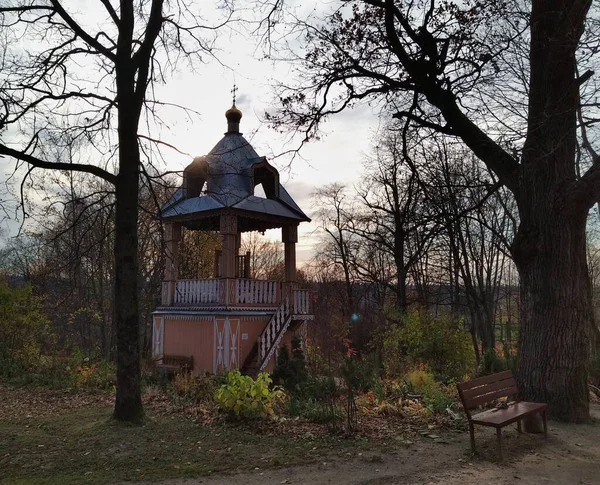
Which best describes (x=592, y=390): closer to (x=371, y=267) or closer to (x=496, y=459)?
(x=496, y=459)

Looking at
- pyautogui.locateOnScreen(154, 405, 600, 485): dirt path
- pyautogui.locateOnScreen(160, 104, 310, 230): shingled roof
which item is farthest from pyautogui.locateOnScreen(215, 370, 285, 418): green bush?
pyautogui.locateOnScreen(160, 104, 310, 230): shingled roof

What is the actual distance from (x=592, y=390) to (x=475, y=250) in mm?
13155

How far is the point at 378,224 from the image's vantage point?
24.0m

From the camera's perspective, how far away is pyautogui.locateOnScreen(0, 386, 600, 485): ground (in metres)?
5.14

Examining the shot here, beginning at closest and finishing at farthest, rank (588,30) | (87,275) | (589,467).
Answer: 1. (589,467)
2. (588,30)
3. (87,275)

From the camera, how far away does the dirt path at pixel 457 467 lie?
5.05 metres

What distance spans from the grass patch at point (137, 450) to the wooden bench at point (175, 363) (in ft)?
25.4

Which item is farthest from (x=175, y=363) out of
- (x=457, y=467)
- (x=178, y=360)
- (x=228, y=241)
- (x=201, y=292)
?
(x=457, y=467)

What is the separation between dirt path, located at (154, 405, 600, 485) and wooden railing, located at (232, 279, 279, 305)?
30.5ft

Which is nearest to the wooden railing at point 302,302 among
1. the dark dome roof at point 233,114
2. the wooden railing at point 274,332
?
the wooden railing at point 274,332

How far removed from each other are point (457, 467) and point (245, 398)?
3020 millimetres

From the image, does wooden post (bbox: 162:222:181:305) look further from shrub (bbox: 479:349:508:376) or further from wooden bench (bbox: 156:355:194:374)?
shrub (bbox: 479:349:508:376)

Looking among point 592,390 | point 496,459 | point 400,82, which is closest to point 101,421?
point 496,459

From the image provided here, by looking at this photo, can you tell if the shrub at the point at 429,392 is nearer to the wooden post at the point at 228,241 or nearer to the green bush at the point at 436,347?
the green bush at the point at 436,347
